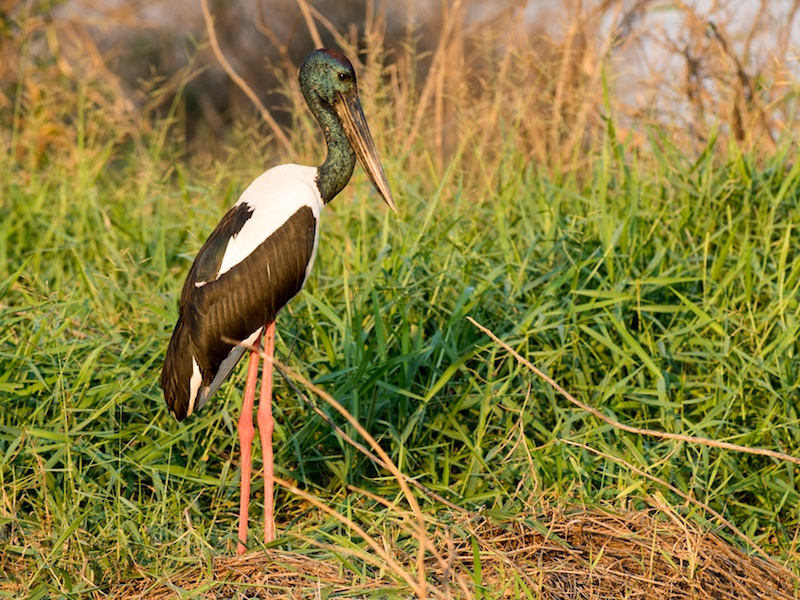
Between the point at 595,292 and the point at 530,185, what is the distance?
1144mm

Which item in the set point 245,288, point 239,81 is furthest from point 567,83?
point 245,288

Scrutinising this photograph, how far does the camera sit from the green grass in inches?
131

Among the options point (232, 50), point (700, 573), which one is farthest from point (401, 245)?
point (232, 50)

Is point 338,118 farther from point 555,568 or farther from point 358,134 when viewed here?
point 555,568

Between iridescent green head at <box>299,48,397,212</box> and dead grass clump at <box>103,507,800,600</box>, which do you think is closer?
dead grass clump at <box>103,507,800,600</box>

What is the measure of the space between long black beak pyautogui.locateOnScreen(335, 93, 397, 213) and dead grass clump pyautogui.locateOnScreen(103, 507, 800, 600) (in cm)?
123

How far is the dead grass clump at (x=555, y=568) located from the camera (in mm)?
2732

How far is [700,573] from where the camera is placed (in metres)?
2.79

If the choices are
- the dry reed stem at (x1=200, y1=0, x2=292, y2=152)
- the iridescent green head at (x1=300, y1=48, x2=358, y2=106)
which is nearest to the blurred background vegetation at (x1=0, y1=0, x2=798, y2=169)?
the dry reed stem at (x1=200, y1=0, x2=292, y2=152)

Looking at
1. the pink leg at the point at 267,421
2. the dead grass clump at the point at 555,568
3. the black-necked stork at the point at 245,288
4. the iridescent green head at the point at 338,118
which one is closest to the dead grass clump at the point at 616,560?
the dead grass clump at the point at 555,568

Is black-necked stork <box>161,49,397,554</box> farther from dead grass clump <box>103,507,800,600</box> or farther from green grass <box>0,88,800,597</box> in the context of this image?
dead grass clump <box>103,507,800,600</box>

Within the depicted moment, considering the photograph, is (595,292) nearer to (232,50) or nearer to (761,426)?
(761,426)

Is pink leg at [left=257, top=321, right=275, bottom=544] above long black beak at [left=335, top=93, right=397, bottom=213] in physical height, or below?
below

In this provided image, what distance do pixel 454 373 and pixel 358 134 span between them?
1.00 metres
